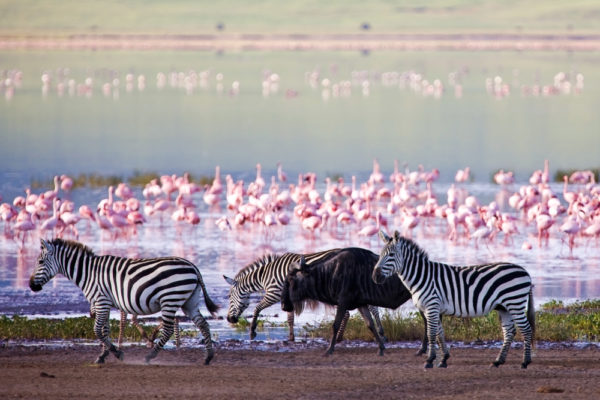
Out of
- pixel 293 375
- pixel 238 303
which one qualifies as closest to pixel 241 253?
pixel 238 303

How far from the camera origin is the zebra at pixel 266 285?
460 inches

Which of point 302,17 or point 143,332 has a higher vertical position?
point 302,17

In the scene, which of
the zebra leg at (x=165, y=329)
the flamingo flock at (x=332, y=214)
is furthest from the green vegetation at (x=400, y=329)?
the flamingo flock at (x=332, y=214)

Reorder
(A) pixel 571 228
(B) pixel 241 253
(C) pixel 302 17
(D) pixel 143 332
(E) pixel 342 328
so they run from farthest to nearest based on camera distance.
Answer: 1. (C) pixel 302 17
2. (A) pixel 571 228
3. (B) pixel 241 253
4. (E) pixel 342 328
5. (D) pixel 143 332

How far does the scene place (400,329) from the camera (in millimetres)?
12000

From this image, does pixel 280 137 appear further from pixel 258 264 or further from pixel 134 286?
pixel 134 286

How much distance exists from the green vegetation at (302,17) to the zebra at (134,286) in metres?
125

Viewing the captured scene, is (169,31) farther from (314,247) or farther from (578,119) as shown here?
(314,247)

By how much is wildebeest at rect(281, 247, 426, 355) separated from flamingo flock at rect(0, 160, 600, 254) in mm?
8113

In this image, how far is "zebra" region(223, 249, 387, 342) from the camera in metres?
11.7

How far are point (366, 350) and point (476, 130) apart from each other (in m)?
36.1

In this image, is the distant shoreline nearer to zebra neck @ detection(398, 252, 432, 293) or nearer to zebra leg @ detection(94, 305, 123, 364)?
zebra neck @ detection(398, 252, 432, 293)

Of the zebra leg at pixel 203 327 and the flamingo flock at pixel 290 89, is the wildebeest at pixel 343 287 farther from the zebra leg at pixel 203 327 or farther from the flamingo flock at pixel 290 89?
the flamingo flock at pixel 290 89

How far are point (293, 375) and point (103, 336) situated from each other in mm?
1715
